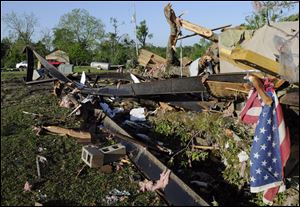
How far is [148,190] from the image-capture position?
497 cm

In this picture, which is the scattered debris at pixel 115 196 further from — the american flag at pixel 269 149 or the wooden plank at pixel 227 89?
the wooden plank at pixel 227 89

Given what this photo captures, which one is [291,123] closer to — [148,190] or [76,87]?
[148,190]

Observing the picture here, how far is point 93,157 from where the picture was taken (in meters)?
5.26

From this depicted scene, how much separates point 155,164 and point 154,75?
518 cm

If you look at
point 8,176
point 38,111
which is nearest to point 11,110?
point 38,111

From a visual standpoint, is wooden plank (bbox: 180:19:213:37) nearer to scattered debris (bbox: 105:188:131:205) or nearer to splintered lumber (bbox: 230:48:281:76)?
splintered lumber (bbox: 230:48:281:76)

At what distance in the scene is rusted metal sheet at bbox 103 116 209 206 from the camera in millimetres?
4613

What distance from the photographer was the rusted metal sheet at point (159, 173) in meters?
4.61

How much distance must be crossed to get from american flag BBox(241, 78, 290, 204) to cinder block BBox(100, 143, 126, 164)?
187 centimetres

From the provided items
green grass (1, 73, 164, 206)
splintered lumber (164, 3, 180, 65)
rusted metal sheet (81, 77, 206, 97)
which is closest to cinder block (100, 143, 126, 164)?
green grass (1, 73, 164, 206)

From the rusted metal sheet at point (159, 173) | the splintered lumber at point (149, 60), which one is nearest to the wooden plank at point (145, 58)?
the splintered lumber at point (149, 60)

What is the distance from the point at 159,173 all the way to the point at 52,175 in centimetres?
142

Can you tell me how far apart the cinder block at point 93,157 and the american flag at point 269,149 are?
203cm

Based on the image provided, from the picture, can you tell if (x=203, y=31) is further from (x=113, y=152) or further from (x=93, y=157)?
(x=93, y=157)
